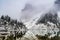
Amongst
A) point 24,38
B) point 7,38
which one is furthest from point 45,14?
point 7,38

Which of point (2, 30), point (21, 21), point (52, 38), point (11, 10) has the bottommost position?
point (52, 38)

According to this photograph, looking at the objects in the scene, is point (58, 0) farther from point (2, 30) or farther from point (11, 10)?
point (2, 30)

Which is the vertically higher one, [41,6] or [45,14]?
[41,6]

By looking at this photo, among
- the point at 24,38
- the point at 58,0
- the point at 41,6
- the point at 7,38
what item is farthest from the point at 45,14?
the point at 7,38

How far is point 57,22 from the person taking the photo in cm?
254

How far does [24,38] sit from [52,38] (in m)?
0.51

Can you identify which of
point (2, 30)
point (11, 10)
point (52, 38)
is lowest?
point (52, 38)

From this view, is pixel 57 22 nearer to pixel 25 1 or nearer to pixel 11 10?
pixel 25 1

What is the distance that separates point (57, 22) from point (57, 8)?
0.26 m

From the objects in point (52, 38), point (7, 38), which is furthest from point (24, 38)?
point (52, 38)

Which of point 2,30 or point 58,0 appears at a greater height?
point 58,0

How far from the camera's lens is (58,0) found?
8.44ft

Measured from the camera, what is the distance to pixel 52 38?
8.27 ft

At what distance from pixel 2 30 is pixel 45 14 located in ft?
2.74
